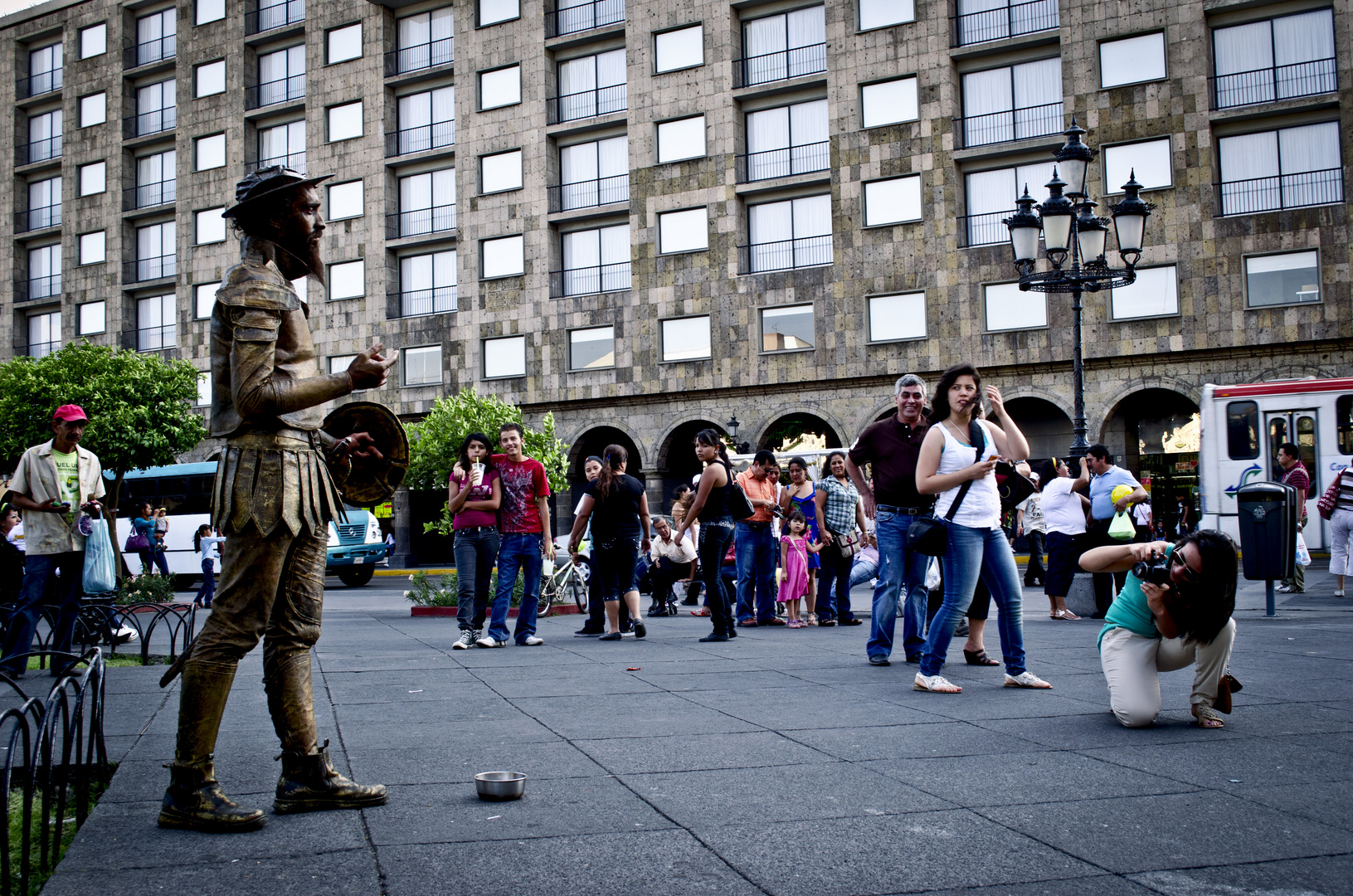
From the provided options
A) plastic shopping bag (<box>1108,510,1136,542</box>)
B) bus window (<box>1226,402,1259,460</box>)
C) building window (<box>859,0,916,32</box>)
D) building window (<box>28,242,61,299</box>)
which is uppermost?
building window (<box>859,0,916,32</box>)

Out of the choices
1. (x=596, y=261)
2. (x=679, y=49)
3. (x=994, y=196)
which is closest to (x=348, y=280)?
(x=596, y=261)

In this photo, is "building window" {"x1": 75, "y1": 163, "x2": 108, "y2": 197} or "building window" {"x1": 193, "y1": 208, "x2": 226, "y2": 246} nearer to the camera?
"building window" {"x1": 193, "y1": 208, "x2": 226, "y2": 246}

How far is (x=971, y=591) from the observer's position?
6797 millimetres

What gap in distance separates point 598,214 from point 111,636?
28708 mm

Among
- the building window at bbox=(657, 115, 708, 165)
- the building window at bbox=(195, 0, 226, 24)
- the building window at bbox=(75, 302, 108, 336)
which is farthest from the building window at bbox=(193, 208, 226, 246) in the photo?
the building window at bbox=(657, 115, 708, 165)

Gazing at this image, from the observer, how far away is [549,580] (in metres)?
15.0

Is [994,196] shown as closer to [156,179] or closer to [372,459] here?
[372,459]

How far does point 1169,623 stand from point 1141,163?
28.8 metres

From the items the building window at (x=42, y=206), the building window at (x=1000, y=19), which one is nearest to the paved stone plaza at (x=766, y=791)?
the building window at (x=1000, y=19)

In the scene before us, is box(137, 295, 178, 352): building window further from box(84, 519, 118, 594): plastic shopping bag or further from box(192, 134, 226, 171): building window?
box(84, 519, 118, 594): plastic shopping bag

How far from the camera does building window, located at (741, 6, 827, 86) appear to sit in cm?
3522

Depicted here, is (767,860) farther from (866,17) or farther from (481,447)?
(866,17)

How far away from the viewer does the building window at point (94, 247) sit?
4659 cm

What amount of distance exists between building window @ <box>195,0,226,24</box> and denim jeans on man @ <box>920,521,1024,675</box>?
4520cm
